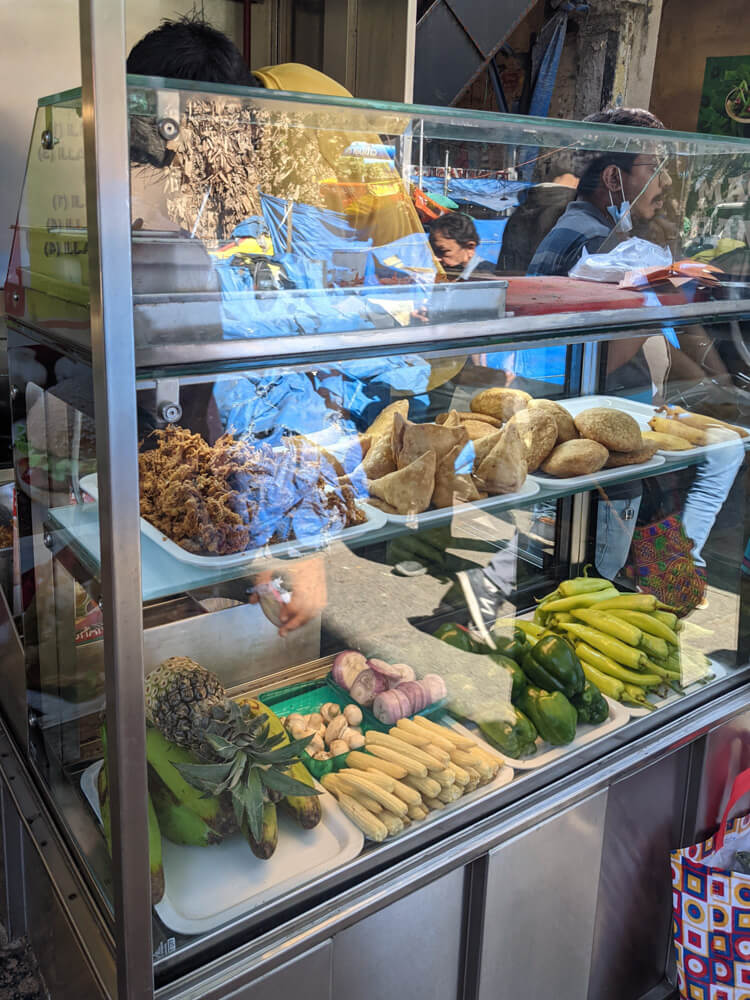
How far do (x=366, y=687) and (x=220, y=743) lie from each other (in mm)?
342

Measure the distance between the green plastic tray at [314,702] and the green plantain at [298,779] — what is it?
0.09ft

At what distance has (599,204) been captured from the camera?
56.4 inches

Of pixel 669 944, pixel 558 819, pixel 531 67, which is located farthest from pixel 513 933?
pixel 531 67

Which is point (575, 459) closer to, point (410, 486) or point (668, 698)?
point (410, 486)

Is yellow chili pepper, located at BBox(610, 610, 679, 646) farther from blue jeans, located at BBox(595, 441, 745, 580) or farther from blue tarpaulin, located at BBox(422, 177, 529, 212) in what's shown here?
blue tarpaulin, located at BBox(422, 177, 529, 212)

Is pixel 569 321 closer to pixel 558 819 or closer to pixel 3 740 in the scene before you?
pixel 558 819

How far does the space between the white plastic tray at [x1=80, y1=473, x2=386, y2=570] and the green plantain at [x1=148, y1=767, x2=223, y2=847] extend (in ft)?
0.85

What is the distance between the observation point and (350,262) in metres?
1.09

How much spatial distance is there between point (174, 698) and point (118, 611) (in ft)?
1.09

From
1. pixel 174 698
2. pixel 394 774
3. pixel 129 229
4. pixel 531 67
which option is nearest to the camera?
pixel 129 229

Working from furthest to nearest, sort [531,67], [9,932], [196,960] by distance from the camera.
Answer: [531,67] < [9,932] < [196,960]

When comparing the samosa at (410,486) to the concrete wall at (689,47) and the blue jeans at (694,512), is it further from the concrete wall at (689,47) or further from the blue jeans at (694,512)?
the concrete wall at (689,47)

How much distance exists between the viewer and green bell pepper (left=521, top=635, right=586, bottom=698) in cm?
157

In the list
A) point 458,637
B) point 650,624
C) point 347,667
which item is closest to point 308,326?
point 347,667
